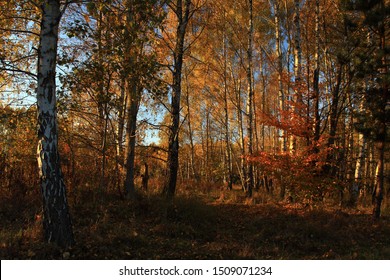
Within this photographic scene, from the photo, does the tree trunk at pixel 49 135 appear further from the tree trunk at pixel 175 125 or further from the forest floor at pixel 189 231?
the tree trunk at pixel 175 125

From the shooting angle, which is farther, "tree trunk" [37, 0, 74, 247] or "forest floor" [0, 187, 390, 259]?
"forest floor" [0, 187, 390, 259]

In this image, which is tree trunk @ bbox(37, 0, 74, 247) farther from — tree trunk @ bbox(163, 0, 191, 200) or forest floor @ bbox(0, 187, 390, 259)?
tree trunk @ bbox(163, 0, 191, 200)

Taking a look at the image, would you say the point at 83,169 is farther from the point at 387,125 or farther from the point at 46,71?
the point at 387,125

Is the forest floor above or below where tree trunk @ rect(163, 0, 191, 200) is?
below

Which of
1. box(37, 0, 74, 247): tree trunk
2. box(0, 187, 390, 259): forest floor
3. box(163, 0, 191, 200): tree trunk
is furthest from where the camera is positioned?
box(163, 0, 191, 200): tree trunk

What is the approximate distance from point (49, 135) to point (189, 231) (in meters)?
3.85

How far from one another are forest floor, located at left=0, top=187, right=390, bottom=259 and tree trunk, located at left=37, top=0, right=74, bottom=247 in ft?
1.18

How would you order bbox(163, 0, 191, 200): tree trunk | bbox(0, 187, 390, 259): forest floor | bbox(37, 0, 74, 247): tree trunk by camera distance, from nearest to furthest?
bbox(37, 0, 74, 247): tree trunk, bbox(0, 187, 390, 259): forest floor, bbox(163, 0, 191, 200): tree trunk

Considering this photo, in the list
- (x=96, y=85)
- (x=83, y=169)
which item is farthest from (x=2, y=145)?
(x=96, y=85)

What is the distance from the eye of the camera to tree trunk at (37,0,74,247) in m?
4.57

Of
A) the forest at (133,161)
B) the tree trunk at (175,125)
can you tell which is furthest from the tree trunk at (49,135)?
the tree trunk at (175,125)

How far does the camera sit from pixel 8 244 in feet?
15.3

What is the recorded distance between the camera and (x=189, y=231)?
6574 mm

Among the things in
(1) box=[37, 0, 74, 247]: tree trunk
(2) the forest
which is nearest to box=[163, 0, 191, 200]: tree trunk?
(2) the forest
